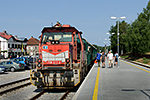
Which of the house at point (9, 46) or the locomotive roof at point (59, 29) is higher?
the house at point (9, 46)

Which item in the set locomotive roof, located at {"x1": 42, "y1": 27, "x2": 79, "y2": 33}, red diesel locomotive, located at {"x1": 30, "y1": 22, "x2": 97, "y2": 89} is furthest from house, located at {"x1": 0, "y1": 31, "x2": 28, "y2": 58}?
red diesel locomotive, located at {"x1": 30, "y1": 22, "x2": 97, "y2": 89}

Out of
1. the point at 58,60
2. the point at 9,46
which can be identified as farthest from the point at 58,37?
the point at 9,46

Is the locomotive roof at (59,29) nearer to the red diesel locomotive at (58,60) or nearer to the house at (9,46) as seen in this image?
the red diesel locomotive at (58,60)

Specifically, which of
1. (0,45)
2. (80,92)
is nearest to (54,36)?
(80,92)

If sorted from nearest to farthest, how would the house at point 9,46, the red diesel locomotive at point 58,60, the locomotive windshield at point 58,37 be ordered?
the red diesel locomotive at point 58,60, the locomotive windshield at point 58,37, the house at point 9,46

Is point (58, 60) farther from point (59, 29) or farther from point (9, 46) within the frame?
point (9, 46)

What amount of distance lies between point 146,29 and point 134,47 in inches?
163

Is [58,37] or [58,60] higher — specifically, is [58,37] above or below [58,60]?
above

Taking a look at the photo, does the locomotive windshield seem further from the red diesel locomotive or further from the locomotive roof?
the locomotive roof

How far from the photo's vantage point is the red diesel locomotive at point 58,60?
10078mm

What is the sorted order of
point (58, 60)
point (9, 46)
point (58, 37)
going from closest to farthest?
1. point (58, 60)
2. point (58, 37)
3. point (9, 46)

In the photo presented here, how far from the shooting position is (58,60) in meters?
10.5

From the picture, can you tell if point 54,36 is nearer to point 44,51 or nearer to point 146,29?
point 44,51

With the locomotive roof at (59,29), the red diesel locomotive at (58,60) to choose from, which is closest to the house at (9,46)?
the locomotive roof at (59,29)
